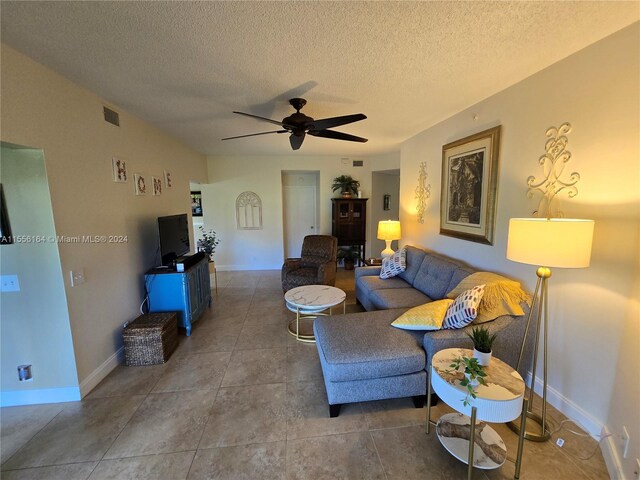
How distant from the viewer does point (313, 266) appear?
4516 millimetres

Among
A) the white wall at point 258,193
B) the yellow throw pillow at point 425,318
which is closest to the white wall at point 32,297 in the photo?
the yellow throw pillow at point 425,318

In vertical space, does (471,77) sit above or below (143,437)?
above

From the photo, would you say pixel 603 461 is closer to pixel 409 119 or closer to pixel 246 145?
pixel 409 119

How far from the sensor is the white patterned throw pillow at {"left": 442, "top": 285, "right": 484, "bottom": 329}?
191cm

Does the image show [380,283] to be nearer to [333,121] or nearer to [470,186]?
[470,186]

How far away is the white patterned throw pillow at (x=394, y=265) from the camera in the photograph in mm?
3604

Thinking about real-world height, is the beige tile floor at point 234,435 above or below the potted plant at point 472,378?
below

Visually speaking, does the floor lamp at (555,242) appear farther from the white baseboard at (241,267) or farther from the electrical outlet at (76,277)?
the white baseboard at (241,267)

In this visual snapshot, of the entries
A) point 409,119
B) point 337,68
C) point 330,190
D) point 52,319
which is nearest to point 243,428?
point 52,319

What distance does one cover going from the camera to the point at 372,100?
8.71 feet

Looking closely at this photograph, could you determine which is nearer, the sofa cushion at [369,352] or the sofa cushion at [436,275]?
the sofa cushion at [369,352]

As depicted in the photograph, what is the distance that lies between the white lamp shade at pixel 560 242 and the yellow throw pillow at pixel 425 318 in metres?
0.71

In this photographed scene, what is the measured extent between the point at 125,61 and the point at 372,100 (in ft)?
6.69

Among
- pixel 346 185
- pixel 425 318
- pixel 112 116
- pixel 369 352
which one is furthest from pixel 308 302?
pixel 346 185
